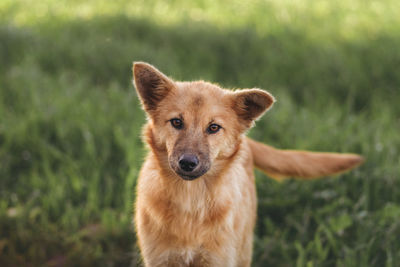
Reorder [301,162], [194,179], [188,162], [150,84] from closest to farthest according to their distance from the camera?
[188,162] < [194,179] < [150,84] < [301,162]

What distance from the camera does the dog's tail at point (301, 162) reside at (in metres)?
3.34

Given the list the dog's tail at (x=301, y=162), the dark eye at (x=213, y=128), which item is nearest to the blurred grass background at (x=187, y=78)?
the dog's tail at (x=301, y=162)

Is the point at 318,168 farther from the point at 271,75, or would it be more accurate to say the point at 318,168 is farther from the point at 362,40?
the point at 362,40

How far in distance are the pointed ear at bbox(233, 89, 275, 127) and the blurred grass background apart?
46.1 inches

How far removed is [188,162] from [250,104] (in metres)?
0.68

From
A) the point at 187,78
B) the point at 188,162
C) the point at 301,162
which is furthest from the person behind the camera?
the point at 187,78

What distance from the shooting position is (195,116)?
2.65 metres

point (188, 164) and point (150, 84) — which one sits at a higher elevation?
point (150, 84)

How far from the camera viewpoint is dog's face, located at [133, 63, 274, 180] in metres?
2.52

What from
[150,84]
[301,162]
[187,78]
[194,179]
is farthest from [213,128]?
[187,78]

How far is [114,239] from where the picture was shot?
145 inches

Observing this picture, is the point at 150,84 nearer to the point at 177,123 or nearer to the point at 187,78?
the point at 177,123

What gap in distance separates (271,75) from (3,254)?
14.1 feet

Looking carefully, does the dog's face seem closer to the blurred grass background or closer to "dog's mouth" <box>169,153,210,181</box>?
"dog's mouth" <box>169,153,210,181</box>
